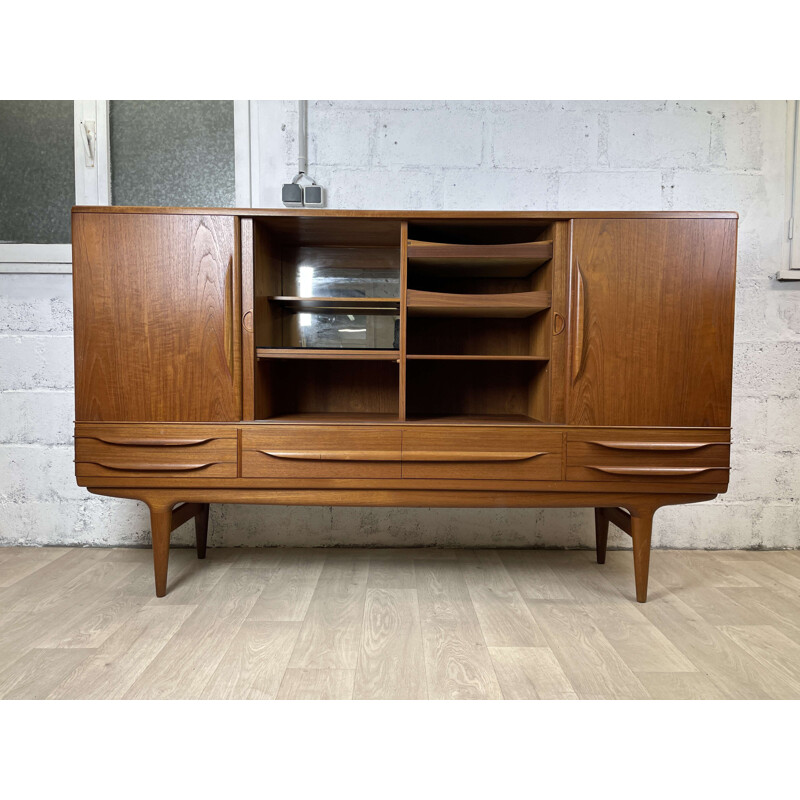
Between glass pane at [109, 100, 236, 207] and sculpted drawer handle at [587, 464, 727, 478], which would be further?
glass pane at [109, 100, 236, 207]

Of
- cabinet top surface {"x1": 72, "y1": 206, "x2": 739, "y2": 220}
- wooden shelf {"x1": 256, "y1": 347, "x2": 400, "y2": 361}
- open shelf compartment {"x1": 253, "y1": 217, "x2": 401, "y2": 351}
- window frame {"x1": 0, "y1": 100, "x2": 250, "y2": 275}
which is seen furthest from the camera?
window frame {"x1": 0, "y1": 100, "x2": 250, "y2": 275}

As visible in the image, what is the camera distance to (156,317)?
1.83 m

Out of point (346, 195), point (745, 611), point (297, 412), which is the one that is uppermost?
point (346, 195)

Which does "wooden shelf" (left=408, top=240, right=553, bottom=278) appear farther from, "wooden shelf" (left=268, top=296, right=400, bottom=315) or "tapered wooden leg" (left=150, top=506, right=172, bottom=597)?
"tapered wooden leg" (left=150, top=506, right=172, bottom=597)

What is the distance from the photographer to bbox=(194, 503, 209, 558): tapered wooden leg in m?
2.31

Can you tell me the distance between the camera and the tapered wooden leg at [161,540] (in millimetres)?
1893

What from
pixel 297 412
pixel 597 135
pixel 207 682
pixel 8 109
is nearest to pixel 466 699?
pixel 207 682

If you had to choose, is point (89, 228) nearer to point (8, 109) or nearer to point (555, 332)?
point (8, 109)

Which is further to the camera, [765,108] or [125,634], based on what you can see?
[765,108]

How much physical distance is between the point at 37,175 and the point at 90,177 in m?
0.25

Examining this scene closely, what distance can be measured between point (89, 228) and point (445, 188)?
1.39m

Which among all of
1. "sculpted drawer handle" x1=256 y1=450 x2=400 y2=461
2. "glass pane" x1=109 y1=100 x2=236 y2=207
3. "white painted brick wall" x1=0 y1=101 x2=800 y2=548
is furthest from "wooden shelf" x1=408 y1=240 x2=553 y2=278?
"glass pane" x1=109 y1=100 x2=236 y2=207

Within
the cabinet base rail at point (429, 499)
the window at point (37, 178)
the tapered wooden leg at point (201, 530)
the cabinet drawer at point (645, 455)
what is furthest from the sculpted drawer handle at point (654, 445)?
the window at point (37, 178)

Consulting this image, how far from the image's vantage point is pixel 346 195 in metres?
2.39
